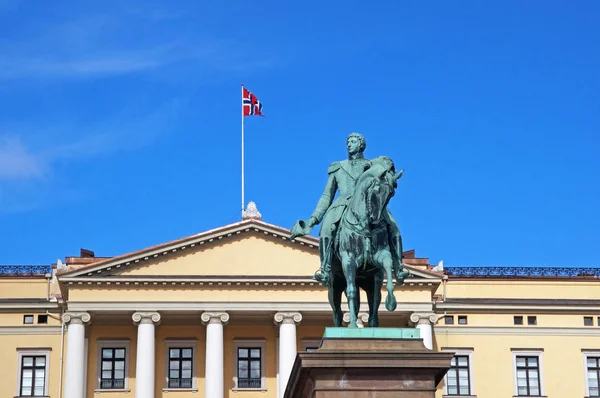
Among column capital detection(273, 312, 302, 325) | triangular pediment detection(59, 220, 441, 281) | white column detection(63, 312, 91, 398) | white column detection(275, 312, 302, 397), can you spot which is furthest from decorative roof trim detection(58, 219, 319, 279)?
white column detection(275, 312, 302, 397)

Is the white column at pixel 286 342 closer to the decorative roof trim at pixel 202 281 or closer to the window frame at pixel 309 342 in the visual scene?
the window frame at pixel 309 342

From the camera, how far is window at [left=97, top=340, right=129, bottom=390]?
58.1 m

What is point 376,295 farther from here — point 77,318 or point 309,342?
point 309,342

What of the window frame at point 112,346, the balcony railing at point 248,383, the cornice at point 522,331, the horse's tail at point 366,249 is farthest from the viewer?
the cornice at point 522,331

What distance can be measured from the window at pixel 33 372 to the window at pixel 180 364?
5.05 metres

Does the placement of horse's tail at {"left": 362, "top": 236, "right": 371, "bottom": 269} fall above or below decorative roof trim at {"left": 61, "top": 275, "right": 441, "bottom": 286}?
below

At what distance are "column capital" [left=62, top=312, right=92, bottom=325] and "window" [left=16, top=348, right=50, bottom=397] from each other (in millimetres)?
2424

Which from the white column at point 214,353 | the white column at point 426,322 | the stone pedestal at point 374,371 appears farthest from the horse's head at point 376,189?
the white column at point 426,322

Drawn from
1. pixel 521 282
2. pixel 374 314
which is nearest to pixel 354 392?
pixel 374 314

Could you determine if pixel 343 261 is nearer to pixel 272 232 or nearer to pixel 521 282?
pixel 272 232

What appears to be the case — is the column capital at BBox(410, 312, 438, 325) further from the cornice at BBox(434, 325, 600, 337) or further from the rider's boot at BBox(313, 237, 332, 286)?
the rider's boot at BBox(313, 237, 332, 286)

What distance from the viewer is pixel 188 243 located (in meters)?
58.6

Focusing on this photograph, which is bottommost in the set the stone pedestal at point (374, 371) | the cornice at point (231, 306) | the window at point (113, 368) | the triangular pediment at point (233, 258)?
the stone pedestal at point (374, 371)

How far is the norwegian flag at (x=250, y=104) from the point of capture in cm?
6150
